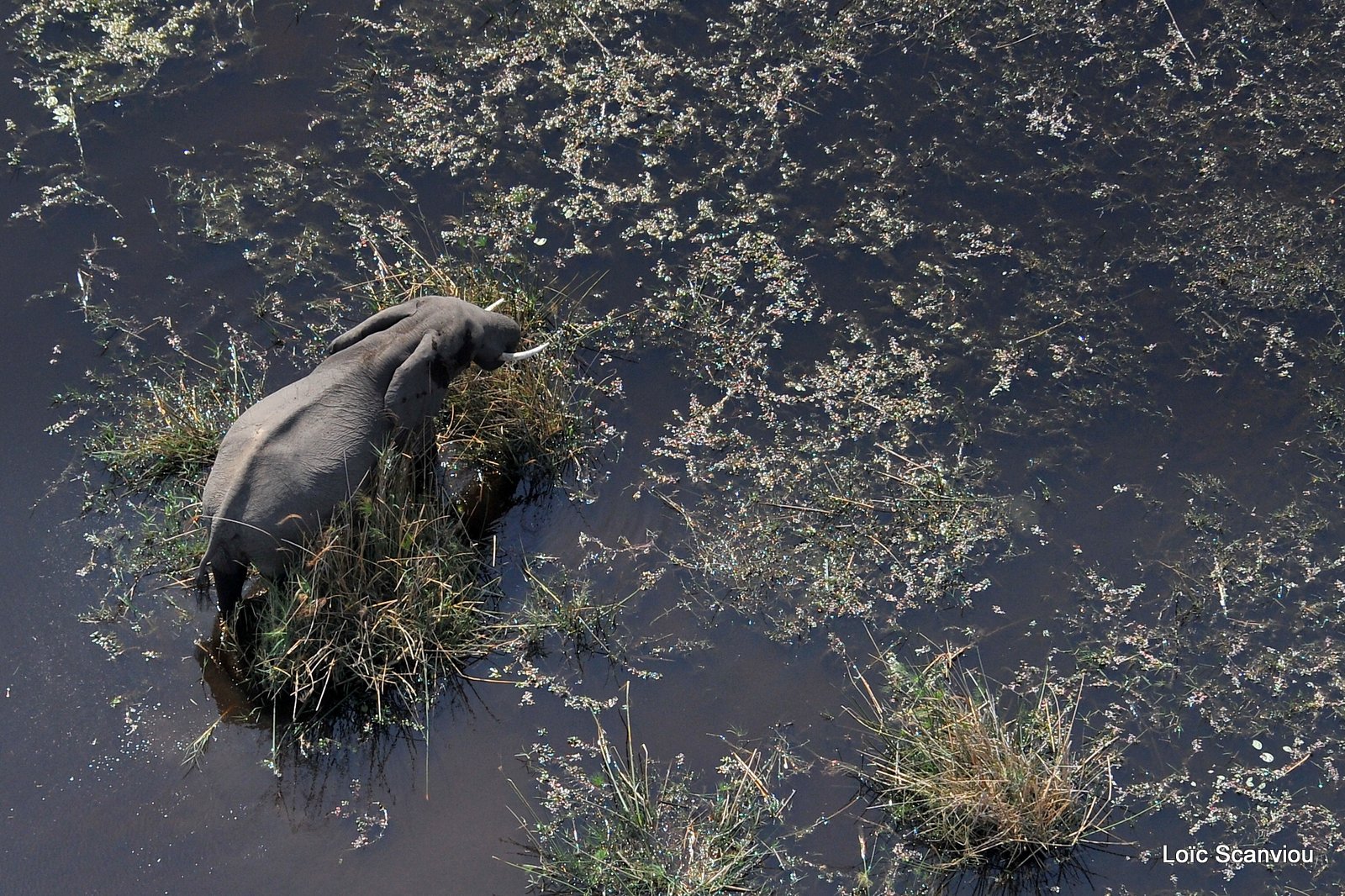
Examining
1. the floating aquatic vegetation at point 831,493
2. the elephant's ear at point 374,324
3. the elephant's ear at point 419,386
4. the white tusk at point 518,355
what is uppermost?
the elephant's ear at point 374,324

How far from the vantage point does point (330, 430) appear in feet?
17.9

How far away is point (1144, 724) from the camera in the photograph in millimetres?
5301

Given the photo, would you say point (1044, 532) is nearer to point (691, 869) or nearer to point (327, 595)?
point (691, 869)

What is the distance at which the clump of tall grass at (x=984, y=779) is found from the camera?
4871 mm

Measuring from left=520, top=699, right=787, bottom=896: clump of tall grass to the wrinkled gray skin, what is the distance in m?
1.43

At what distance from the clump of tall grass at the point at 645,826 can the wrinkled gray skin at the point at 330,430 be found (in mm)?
1433

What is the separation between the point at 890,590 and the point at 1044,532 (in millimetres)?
806

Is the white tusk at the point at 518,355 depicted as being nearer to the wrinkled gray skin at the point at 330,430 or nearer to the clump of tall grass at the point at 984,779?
the wrinkled gray skin at the point at 330,430

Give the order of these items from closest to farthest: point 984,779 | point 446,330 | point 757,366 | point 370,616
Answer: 1. point 984,779
2. point 370,616
3. point 446,330
4. point 757,366

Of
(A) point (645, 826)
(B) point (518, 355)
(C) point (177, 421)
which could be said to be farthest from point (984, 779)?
(C) point (177, 421)

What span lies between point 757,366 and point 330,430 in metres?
2.17

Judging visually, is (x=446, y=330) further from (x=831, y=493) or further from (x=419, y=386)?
(x=831, y=493)

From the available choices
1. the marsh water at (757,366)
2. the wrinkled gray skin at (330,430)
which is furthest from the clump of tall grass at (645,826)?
the wrinkled gray skin at (330,430)

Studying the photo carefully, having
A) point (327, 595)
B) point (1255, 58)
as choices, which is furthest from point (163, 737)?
point (1255, 58)
